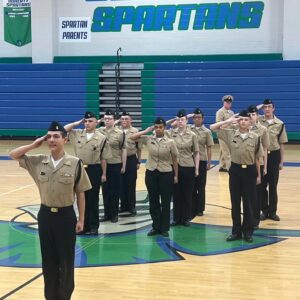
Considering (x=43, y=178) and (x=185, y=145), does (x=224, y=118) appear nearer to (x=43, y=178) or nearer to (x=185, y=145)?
(x=185, y=145)

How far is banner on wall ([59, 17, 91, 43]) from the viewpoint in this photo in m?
18.9

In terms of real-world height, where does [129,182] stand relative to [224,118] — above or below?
below

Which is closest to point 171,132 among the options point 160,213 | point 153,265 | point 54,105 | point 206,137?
point 206,137

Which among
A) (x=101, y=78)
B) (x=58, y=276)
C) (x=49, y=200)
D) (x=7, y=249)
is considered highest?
(x=101, y=78)

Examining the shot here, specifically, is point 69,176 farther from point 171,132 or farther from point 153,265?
point 171,132

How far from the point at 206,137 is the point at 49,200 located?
15.9 feet

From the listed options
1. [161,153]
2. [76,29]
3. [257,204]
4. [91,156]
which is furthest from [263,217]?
[76,29]

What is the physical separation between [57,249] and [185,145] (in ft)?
13.4

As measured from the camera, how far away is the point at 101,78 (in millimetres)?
18734

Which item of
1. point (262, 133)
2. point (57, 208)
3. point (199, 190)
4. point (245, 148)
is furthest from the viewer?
point (199, 190)

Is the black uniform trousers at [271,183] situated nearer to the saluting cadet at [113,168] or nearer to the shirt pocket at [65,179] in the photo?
the saluting cadet at [113,168]

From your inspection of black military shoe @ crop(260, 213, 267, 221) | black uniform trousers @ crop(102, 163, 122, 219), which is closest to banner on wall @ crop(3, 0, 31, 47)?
black uniform trousers @ crop(102, 163, 122, 219)

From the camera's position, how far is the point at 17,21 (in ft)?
63.4

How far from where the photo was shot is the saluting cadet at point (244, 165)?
23.8 feet
